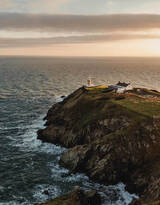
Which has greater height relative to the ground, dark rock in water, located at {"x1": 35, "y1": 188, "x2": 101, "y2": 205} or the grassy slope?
the grassy slope

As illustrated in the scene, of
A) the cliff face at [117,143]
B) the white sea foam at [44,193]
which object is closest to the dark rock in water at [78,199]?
the white sea foam at [44,193]

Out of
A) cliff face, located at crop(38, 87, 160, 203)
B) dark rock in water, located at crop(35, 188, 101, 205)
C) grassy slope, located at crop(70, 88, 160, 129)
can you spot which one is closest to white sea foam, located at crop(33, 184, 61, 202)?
dark rock in water, located at crop(35, 188, 101, 205)

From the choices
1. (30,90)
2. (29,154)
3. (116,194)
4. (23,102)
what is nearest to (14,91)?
(30,90)

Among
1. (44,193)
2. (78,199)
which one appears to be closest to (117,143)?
(78,199)

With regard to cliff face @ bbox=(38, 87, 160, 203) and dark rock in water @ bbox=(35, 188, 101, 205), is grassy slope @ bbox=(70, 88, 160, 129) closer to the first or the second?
cliff face @ bbox=(38, 87, 160, 203)

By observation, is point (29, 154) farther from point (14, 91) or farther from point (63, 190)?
point (14, 91)

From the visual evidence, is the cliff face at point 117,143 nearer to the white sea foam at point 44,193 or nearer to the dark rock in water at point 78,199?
the dark rock in water at point 78,199

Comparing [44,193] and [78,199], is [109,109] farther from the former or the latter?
[78,199]
